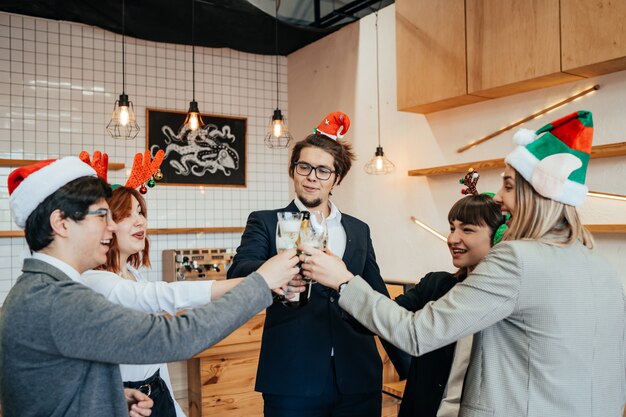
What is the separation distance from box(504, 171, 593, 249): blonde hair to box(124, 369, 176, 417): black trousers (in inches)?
53.7

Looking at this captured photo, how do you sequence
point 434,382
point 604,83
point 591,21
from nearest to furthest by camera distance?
1. point 434,382
2. point 591,21
3. point 604,83

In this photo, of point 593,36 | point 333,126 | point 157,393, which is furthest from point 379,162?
point 157,393

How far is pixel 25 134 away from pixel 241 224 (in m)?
2.19

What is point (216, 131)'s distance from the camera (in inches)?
228

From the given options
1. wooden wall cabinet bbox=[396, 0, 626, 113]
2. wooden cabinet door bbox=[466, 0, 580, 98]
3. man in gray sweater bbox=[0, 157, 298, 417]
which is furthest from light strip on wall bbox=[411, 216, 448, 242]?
man in gray sweater bbox=[0, 157, 298, 417]

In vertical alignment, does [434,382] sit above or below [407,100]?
below

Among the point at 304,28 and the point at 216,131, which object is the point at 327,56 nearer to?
the point at 304,28

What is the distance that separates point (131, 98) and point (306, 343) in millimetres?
3991

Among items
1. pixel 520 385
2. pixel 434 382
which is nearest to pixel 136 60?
pixel 434 382

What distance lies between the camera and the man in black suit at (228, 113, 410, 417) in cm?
203

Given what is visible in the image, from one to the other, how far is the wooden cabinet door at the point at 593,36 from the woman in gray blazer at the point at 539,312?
5.22 ft

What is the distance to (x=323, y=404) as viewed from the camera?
2033mm

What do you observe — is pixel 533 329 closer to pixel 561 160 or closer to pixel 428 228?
pixel 561 160

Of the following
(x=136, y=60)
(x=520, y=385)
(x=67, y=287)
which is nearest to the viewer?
(x=67, y=287)
